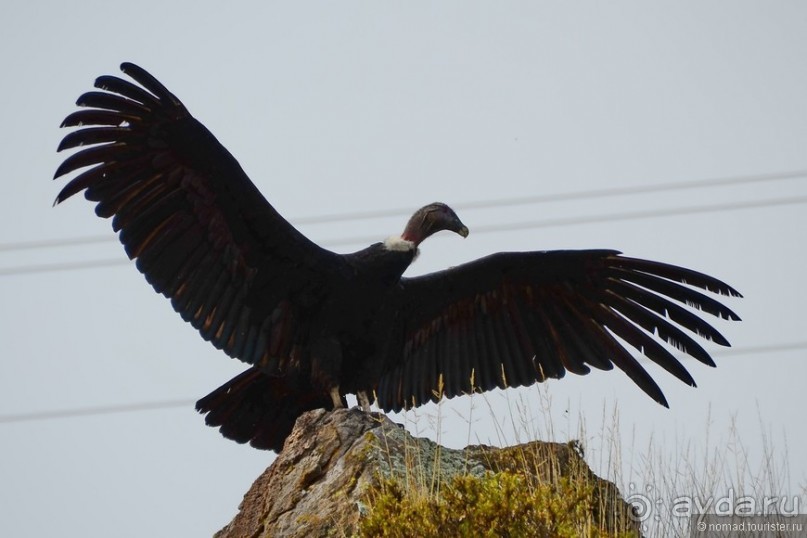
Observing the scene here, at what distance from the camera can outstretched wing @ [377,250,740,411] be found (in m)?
7.67

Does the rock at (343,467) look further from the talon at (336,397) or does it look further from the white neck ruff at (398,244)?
the white neck ruff at (398,244)

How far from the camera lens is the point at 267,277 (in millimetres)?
7082

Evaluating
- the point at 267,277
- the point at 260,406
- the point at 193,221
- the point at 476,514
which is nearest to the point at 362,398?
the point at 260,406

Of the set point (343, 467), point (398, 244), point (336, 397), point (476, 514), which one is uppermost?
point (398, 244)

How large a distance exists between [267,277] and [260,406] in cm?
81

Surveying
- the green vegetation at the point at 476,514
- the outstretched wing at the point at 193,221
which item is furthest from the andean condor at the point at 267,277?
the green vegetation at the point at 476,514

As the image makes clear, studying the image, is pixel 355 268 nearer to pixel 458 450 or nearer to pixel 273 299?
pixel 273 299

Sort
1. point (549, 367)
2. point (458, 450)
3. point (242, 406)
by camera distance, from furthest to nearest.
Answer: point (549, 367), point (242, 406), point (458, 450)

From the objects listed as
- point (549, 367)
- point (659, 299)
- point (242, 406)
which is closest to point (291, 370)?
point (242, 406)

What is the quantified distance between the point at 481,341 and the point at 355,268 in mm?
1364

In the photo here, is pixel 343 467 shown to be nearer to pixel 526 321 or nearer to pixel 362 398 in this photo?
pixel 362 398

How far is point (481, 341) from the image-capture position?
26.2ft

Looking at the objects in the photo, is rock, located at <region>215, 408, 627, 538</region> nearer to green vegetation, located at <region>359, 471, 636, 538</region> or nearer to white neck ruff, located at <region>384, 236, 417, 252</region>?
green vegetation, located at <region>359, 471, 636, 538</region>

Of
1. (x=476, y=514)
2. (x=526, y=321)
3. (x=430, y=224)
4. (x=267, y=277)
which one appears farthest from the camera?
(x=526, y=321)
